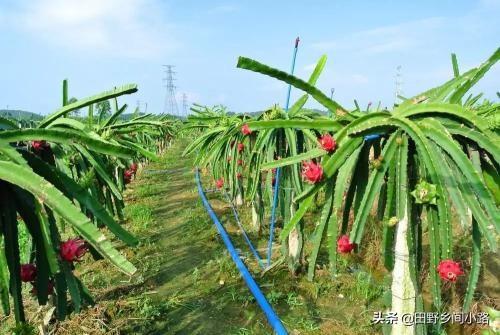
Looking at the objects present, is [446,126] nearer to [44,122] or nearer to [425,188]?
[425,188]

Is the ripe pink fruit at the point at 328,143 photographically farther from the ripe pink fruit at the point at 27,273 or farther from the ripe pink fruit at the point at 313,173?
the ripe pink fruit at the point at 27,273

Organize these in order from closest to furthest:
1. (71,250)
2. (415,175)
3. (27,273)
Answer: (71,250) < (27,273) < (415,175)

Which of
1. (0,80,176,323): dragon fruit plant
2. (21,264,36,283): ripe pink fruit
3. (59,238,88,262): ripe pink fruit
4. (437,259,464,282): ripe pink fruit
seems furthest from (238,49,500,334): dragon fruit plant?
(21,264,36,283): ripe pink fruit

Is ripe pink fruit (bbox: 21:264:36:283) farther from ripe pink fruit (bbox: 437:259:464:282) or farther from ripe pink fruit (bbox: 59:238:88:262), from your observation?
ripe pink fruit (bbox: 437:259:464:282)

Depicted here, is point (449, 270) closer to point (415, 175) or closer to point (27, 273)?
point (415, 175)

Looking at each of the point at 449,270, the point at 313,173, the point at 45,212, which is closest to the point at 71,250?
the point at 45,212

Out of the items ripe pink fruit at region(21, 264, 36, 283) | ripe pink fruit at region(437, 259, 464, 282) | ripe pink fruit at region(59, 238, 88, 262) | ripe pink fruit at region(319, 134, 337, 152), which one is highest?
ripe pink fruit at region(319, 134, 337, 152)

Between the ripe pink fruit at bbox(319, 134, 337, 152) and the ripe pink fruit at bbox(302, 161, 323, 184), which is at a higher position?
the ripe pink fruit at bbox(319, 134, 337, 152)

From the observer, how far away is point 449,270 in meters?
1.65

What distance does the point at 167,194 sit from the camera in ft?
31.7

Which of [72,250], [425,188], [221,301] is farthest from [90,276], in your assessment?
[425,188]

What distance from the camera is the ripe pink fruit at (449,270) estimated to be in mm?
1634

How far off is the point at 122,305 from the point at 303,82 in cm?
288

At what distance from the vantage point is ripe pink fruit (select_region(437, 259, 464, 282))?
1.63 m
